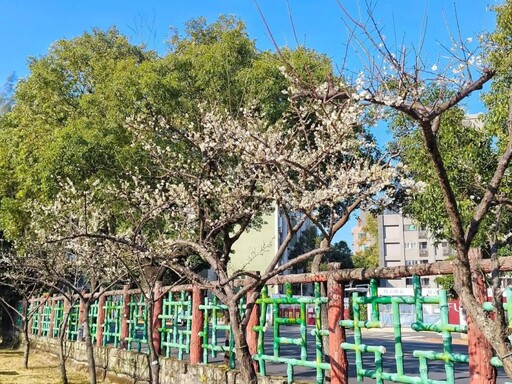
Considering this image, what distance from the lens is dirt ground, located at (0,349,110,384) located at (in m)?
13.4

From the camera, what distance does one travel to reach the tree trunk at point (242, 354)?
5.91 m

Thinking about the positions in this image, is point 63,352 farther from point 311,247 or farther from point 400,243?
point 400,243

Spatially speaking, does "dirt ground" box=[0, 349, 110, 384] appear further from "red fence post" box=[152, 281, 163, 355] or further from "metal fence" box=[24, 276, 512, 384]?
"red fence post" box=[152, 281, 163, 355]

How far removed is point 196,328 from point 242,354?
4442 millimetres

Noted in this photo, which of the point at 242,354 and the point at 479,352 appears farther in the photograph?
the point at 242,354

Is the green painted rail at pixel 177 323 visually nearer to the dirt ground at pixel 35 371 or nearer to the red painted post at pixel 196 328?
the red painted post at pixel 196 328

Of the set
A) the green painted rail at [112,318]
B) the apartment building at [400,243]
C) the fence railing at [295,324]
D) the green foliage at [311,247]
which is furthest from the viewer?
the apartment building at [400,243]

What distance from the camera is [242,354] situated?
5.97 m

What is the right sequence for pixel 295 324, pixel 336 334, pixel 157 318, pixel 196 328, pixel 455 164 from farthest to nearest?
pixel 157 318 → pixel 455 164 → pixel 196 328 → pixel 295 324 → pixel 336 334

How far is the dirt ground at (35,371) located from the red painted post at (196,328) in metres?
4.61

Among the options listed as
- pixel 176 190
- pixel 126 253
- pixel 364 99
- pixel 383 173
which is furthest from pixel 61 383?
pixel 364 99

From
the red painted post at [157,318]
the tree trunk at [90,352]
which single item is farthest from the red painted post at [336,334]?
the tree trunk at [90,352]

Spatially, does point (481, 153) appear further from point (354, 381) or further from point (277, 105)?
point (354, 381)

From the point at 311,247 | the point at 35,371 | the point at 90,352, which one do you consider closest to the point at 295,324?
the point at 90,352
